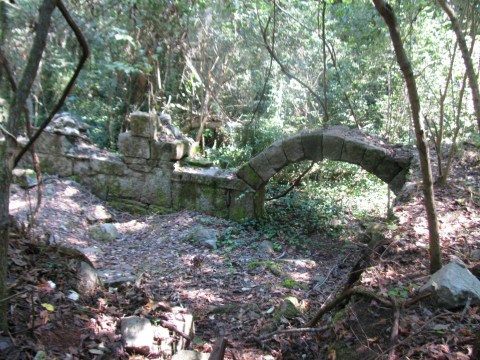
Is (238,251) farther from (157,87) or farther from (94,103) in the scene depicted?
(94,103)

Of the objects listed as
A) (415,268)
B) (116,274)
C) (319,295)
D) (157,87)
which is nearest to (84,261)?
(116,274)

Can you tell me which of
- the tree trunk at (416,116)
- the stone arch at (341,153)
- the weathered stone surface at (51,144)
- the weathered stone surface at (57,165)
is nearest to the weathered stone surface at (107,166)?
the weathered stone surface at (57,165)

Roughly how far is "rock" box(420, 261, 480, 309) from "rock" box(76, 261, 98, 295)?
2511 mm

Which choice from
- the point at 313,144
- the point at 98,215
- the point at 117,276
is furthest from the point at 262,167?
the point at 117,276

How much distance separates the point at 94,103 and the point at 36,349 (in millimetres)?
8852

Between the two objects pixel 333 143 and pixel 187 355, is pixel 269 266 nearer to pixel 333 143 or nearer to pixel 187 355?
pixel 333 143

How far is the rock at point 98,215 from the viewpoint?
6.81m

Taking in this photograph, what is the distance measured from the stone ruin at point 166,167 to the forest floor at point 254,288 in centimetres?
93

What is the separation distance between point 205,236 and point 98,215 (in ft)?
Result: 6.62

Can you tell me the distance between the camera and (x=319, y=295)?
438cm

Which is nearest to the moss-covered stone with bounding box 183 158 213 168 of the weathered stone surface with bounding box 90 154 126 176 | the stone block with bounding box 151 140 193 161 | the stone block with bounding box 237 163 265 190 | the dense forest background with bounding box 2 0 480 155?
the stone block with bounding box 151 140 193 161

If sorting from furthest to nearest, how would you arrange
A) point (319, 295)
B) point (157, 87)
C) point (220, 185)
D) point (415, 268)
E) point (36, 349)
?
point (157, 87) < point (220, 185) < point (319, 295) < point (415, 268) < point (36, 349)

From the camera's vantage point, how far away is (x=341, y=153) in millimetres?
6395

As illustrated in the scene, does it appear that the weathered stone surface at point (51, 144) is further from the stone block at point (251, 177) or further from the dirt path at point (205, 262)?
the stone block at point (251, 177)
